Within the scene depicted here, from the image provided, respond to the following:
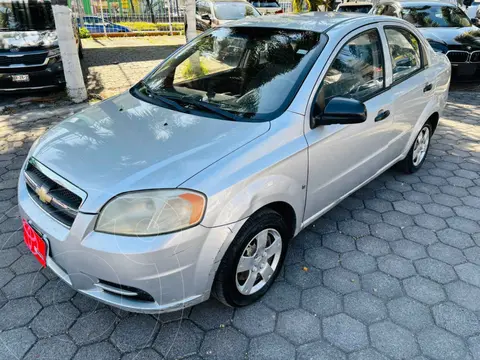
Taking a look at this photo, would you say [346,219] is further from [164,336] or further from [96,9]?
[96,9]

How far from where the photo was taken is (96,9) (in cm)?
1483

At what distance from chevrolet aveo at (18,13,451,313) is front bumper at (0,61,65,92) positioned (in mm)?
4091

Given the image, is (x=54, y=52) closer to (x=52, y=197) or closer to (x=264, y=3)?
(x=52, y=197)

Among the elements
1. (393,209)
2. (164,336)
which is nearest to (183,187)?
(164,336)

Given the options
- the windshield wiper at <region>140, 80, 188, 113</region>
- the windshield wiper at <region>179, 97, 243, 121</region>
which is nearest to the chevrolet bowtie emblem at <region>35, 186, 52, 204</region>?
the windshield wiper at <region>140, 80, 188, 113</region>

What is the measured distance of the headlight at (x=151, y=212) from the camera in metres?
1.89

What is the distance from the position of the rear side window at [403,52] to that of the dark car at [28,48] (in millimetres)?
5495

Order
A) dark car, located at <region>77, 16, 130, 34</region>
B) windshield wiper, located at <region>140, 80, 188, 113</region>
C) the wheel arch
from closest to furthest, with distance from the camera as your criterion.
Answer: windshield wiper, located at <region>140, 80, 188, 113</region>
the wheel arch
dark car, located at <region>77, 16, 130, 34</region>

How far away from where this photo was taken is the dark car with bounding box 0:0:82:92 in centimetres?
625

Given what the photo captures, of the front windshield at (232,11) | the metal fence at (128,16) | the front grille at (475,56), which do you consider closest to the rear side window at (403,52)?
the front grille at (475,56)

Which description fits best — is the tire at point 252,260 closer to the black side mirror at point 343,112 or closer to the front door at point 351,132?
the front door at point 351,132

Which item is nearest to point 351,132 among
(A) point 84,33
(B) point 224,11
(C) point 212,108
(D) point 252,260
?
(C) point 212,108

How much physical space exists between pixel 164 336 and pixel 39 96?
6106 millimetres

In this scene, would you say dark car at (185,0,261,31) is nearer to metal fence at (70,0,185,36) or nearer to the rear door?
metal fence at (70,0,185,36)
